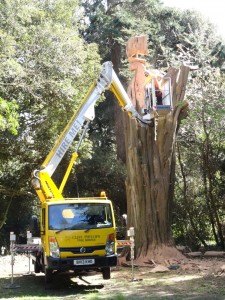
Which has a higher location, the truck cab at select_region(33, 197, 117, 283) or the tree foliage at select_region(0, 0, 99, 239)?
the tree foliage at select_region(0, 0, 99, 239)

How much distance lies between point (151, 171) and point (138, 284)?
4.88 metres

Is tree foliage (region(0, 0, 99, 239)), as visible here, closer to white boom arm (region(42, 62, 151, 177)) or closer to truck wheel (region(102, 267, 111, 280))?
white boom arm (region(42, 62, 151, 177))

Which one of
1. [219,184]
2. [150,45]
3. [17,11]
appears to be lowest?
[219,184]

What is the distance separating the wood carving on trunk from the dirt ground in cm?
105

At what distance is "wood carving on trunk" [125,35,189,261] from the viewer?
1416 cm

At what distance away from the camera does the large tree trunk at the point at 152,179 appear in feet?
46.5

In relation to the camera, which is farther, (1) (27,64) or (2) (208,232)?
(2) (208,232)

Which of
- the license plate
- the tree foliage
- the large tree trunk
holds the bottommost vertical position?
the license plate

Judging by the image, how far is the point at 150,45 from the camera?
23000 mm

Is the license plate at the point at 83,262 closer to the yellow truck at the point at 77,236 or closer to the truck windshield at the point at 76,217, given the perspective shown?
the yellow truck at the point at 77,236

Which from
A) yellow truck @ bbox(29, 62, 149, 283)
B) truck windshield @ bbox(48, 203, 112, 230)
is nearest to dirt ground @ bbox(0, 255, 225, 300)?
yellow truck @ bbox(29, 62, 149, 283)

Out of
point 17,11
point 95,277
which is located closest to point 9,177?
point 17,11

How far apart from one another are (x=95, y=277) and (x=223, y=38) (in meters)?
16.3

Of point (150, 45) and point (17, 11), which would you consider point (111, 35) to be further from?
point (17, 11)
